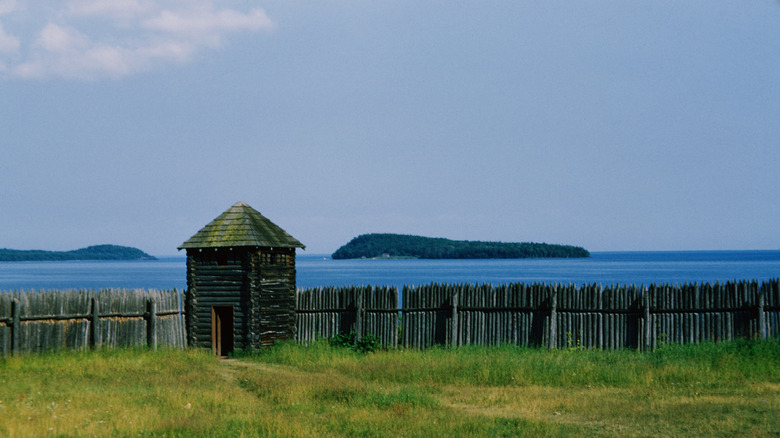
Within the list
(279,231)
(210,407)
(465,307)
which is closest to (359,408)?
(210,407)

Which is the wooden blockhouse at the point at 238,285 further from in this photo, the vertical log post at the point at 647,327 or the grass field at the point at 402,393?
the vertical log post at the point at 647,327

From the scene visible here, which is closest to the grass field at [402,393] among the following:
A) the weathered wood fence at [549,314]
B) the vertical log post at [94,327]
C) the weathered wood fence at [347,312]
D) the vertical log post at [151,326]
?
the vertical log post at [94,327]

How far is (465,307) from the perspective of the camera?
2367 cm

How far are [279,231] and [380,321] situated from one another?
191 inches

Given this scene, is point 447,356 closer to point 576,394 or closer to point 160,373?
point 576,394

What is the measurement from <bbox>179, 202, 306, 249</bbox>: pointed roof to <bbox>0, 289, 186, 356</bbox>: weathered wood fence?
7.22 ft

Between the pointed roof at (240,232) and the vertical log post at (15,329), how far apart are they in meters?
5.29

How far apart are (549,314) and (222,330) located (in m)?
11.7

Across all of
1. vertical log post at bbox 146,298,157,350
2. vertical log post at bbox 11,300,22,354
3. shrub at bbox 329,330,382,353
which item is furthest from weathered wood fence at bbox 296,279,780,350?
vertical log post at bbox 11,300,22,354

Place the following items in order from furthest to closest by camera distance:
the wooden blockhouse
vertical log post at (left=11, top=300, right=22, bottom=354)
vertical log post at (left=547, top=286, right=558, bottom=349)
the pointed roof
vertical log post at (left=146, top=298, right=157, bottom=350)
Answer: the pointed roof < the wooden blockhouse < vertical log post at (left=146, top=298, right=157, bottom=350) < vertical log post at (left=547, top=286, right=558, bottom=349) < vertical log post at (left=11, top=300, right=22, bottom=354)

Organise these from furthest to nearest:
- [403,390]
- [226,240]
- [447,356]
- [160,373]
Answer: [226,240]
[447,356]
[160,373]
[403,390]

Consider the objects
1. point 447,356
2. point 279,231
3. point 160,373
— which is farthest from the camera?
point 279,231

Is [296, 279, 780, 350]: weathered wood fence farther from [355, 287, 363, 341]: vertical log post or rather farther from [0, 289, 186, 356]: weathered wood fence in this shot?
[0, 289, 186, 356]: weathered wood fence

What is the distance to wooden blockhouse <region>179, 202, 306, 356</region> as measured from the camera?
2389 centimetres
